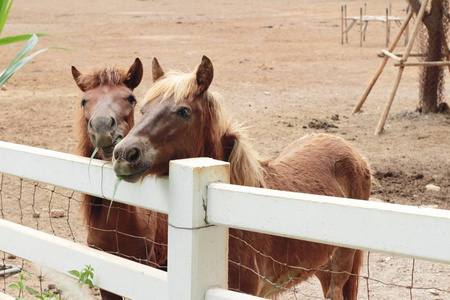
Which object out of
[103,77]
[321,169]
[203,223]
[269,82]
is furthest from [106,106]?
[269,82]

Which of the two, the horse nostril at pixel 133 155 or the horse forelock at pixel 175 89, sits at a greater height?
the horse forelock at pixel 175 89

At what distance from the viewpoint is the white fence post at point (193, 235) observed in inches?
92.1

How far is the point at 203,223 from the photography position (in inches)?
92.7

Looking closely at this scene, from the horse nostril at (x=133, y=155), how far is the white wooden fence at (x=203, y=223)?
94mm

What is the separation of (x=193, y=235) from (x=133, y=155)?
66cm

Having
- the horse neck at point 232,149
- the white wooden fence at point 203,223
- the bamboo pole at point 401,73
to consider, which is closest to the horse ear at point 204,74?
the horse neck at point 232,149

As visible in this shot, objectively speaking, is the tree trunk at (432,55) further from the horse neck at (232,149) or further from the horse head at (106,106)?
the horse neck at (232,149)

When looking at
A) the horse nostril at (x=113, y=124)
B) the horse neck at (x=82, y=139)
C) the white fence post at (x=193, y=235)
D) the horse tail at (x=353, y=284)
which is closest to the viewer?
the white fence post at (x=193, y=235)

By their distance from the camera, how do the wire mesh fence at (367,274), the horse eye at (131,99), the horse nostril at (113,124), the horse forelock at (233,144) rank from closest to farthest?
the horse forelock at (233,144) < the horse nostril at (113,124) < the horse eye at (131,99) < the wire mesh fence at (367,274)

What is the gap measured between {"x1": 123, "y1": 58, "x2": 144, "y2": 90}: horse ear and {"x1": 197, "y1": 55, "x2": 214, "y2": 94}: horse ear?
134cm

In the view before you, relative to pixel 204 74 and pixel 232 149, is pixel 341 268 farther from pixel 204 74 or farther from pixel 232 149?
pixel 204 74

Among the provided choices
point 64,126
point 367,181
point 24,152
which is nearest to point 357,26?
point 64,126

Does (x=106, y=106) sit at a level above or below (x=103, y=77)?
below

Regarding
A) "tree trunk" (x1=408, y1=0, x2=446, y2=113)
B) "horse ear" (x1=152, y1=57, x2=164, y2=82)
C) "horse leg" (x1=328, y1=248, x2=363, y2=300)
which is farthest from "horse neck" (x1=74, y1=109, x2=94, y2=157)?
"tree trunk" (x1=408, y1=0, x2=446, y2=113)
